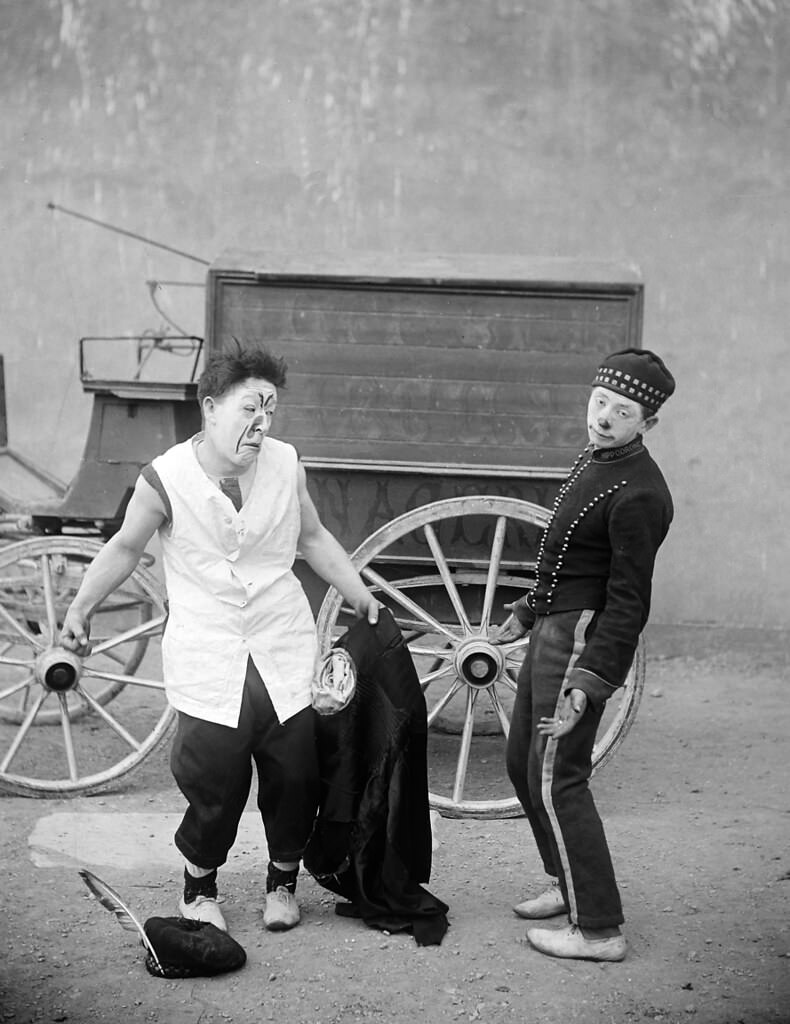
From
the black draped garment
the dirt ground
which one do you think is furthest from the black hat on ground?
the black draped garment

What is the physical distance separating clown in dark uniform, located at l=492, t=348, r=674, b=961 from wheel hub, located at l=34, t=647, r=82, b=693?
160 cm

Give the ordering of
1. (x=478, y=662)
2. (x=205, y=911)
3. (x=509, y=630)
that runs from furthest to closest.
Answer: (x=478, y=662) < (x=509, y=630) < (x=205, y=911)

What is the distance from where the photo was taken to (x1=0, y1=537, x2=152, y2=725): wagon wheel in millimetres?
4203

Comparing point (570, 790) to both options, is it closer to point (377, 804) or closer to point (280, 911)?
point (377, 804)

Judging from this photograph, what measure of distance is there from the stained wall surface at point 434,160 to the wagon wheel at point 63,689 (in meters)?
1.86

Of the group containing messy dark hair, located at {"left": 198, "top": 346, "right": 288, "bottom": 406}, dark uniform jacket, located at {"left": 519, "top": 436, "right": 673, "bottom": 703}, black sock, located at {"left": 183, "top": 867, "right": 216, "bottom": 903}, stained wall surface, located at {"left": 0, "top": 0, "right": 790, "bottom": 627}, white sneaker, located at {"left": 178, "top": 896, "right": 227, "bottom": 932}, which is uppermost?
stained wall surface, located at {"left": 0, "top": 0, "right": 790, "bottom": 627}

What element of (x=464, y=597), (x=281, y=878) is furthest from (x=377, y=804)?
(x=464, y=597)

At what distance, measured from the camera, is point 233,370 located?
10.3 feet

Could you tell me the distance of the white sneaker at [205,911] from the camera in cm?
318

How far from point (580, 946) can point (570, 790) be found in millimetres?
387

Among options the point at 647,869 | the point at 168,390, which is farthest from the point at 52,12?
the point at 647,869

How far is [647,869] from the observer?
373cm

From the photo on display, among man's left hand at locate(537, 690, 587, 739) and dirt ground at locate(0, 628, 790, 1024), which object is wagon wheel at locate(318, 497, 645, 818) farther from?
man's left hand at locate(537, 690, 587, 739)

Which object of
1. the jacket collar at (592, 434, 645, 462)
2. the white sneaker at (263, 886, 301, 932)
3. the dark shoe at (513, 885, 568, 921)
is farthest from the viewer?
the dark shoe at (513, 885, 568, 921)
